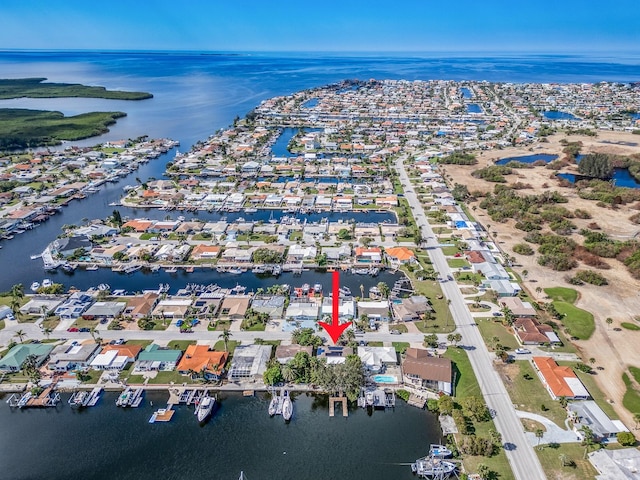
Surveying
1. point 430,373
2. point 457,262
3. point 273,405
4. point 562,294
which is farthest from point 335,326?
point 562,294

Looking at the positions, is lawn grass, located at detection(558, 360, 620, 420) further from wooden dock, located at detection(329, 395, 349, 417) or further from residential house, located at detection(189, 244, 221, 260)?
residential house, located at detection(189, 244, 221, 260)

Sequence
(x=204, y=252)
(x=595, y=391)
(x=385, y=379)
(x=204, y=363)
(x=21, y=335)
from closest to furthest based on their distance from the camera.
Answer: (x=595, y=391) → (x=385, y=379) → (x=204, y=363) → (x=21, y=335) → (x=204, y=252)

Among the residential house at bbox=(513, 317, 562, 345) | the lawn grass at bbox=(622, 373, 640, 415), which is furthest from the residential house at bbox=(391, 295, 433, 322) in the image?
the lawn grass at bbox=(622, 373, 640, 415)

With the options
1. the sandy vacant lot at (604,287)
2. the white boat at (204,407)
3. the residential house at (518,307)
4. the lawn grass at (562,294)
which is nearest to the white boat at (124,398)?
the white boat at (204,407)

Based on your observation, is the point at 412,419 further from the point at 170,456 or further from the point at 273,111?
the point at 273,111

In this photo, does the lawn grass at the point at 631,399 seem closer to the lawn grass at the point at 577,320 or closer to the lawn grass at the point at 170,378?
the lawn grass at the point at 577,320

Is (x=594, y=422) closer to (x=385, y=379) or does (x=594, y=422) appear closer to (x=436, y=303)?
(x=385, y=379)

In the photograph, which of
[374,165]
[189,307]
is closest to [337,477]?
[189,307]
